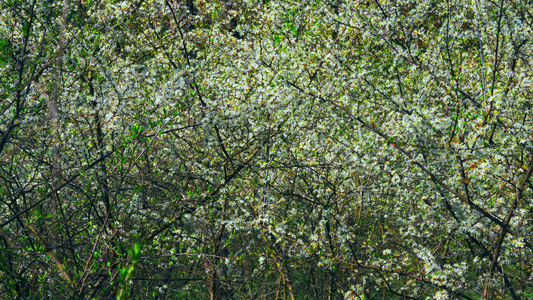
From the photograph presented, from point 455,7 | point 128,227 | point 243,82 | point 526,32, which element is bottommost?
point 128,227

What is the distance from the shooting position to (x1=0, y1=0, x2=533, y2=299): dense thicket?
5.34 m

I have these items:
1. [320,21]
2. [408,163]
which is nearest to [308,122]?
[408,163]

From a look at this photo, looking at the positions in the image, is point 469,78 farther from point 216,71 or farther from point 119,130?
point 119,130

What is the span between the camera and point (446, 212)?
6.84m

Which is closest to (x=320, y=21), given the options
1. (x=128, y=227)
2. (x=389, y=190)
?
(x=389, y=190)

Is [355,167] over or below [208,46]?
below

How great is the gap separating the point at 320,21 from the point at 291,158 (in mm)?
3468

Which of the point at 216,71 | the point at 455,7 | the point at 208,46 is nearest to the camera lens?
the point at 455,7

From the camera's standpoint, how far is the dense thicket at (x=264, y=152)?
534 cm

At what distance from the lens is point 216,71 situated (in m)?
7.63

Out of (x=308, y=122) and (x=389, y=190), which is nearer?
(x=308, y=122)

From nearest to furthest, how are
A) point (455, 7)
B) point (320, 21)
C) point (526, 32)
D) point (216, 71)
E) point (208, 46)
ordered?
point (526, 32), point (455, 7), point (216, 71), point (208, 46), point (320, 21)

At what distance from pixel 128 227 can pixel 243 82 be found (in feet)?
8.35

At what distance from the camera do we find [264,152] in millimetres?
7012
